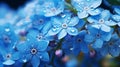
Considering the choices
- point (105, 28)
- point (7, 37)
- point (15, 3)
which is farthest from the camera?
point (15, 3)

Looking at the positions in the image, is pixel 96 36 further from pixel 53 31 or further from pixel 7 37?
pixel 7 37

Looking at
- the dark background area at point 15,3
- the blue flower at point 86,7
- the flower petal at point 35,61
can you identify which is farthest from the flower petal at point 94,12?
the dark background area at point 15,3

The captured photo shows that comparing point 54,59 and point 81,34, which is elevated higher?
point 81,34

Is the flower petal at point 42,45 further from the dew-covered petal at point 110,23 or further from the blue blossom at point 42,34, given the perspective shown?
the dew-covered petal at point 110,23

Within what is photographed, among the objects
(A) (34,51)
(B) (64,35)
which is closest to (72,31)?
(B) (64,35)

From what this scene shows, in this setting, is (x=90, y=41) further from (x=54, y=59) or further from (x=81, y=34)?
(x=54, y=59)

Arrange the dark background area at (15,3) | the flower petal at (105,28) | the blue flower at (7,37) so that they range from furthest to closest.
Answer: the dark background area at (15,3) < the blue flower at (7,37) < the flower petal at (105,28)

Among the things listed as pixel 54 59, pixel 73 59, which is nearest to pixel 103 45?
pixel 54 59
